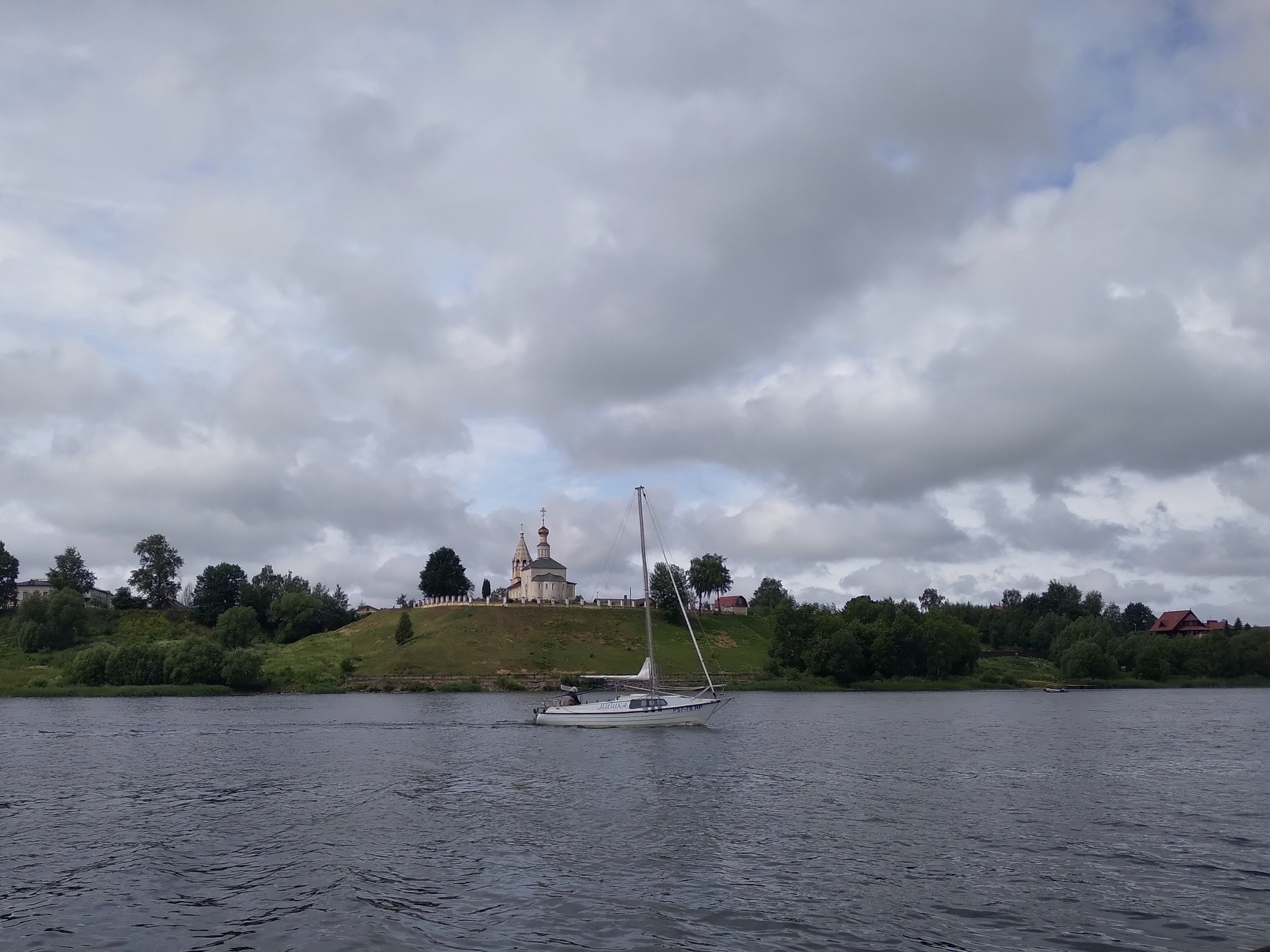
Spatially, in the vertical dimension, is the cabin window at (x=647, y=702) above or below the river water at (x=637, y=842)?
above

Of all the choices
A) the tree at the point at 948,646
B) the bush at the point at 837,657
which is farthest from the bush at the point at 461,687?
the tree at the point at 948,646

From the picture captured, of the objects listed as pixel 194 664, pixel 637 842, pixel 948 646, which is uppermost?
pixel 948 646

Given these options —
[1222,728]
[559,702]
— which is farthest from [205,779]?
[1222,728]

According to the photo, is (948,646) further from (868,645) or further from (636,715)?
(636,715)

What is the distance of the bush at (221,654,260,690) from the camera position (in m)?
133

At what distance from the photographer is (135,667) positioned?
434ft

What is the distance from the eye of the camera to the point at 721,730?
8162 centimetres

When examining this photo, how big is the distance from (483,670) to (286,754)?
296 ft

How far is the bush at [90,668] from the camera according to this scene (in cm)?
12988

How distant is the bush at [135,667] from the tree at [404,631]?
41660 mm

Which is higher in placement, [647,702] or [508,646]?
[508,646]

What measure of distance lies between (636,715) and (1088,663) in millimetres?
110195

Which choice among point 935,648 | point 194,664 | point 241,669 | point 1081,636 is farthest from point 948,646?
point 194,664

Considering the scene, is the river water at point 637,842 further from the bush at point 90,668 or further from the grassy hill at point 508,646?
the grassy hill at point 508,646
